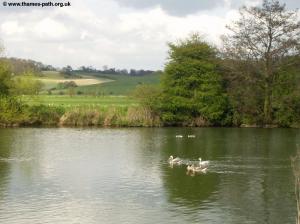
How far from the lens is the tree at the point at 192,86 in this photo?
2650 inches

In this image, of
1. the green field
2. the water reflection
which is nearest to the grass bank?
the water reflection

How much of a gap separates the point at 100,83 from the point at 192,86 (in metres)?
70.3

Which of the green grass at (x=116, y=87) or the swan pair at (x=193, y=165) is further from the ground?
the green grass at (x=116, y=87)

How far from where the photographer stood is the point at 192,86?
68812mm

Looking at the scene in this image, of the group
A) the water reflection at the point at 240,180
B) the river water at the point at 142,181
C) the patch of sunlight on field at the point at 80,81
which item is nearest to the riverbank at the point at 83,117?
the river water at the point at 142,181

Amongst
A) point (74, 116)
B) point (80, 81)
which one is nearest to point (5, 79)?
point (74, 116)

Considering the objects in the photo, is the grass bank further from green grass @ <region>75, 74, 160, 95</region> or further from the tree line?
green grass @ <region>75, 74, 160, 95</region>

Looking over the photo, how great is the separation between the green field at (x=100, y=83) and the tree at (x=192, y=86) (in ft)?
128

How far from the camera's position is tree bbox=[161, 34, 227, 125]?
67.3 m

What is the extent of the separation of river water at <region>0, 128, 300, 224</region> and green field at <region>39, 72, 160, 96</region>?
2373 inches

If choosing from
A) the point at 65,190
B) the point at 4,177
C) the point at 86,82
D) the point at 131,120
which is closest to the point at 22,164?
the point at 4,177

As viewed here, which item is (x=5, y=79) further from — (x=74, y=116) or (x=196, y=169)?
(x=196, y=169)

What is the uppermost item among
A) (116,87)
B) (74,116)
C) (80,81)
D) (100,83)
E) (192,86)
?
(80,81)

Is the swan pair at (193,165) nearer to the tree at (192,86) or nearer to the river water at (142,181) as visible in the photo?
the river water at (142,181)
